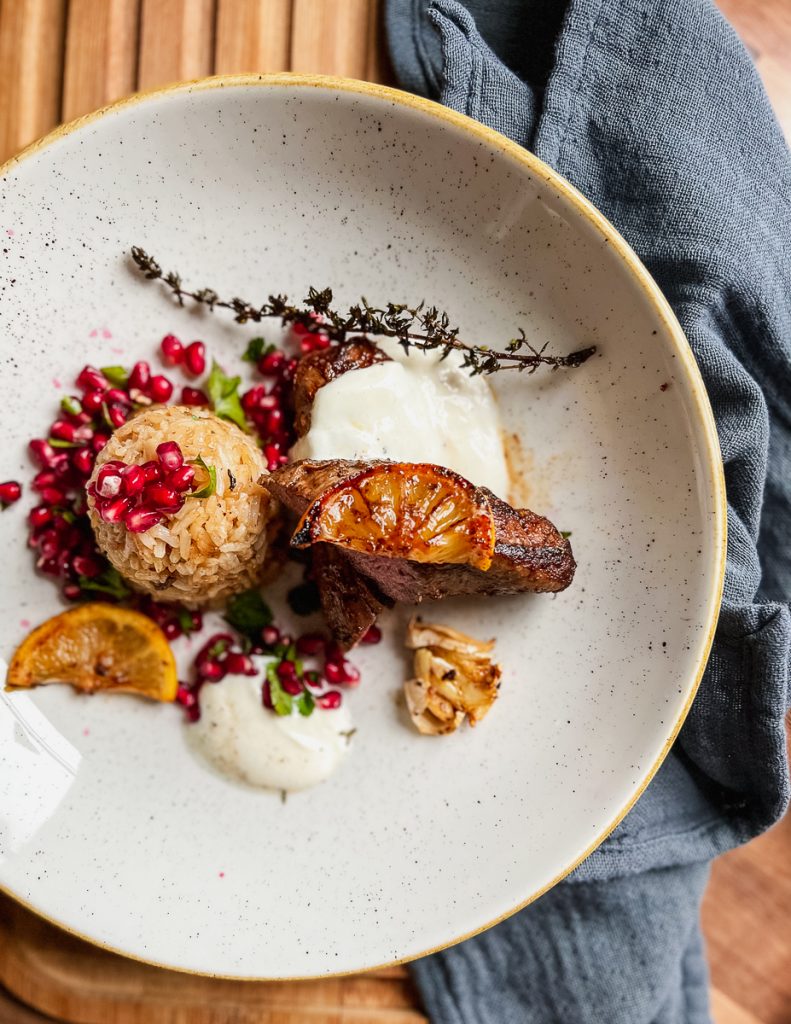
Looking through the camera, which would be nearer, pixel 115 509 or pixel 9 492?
pixel 115 509

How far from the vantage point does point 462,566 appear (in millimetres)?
2488

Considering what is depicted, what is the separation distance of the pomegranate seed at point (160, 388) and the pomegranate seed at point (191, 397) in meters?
0.05

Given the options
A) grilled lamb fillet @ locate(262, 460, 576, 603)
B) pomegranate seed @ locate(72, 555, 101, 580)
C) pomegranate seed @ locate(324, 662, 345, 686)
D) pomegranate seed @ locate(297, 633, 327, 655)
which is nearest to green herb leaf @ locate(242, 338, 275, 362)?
grilled lamb fillet @ locate(262, 460, 576, 603)

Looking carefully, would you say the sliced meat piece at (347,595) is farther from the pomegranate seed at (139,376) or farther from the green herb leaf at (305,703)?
the pomegranate seed at (139,376)

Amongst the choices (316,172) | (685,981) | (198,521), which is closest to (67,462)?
(198,521)

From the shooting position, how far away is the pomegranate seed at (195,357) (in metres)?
2.84

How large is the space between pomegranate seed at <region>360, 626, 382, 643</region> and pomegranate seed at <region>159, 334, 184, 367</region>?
3.63ft

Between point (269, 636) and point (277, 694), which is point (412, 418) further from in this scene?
point (277, 694)

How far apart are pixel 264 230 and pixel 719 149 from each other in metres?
1.47

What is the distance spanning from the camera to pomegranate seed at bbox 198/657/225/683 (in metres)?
2.86

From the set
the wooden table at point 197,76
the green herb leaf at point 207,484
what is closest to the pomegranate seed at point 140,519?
the green herb leaf at point 207,484

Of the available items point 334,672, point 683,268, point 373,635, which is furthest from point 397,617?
point 683,268

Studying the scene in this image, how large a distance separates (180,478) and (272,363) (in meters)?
0.60

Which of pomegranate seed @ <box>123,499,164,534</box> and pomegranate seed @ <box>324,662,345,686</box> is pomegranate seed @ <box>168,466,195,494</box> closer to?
pomegranate seed @ <box>123,499,164,534</box>
